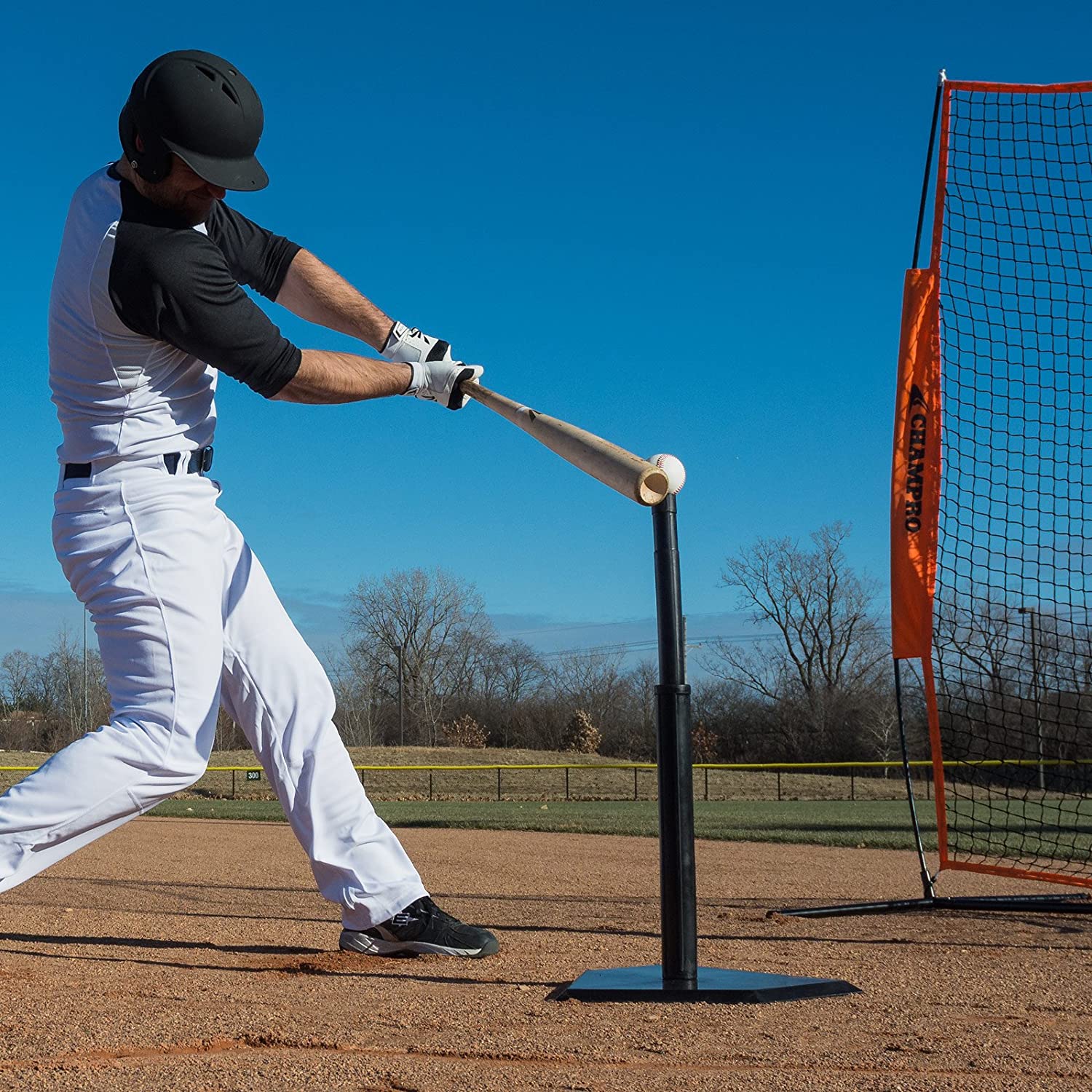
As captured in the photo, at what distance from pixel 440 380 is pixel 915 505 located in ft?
8.79

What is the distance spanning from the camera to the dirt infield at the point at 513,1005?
86.9 inches

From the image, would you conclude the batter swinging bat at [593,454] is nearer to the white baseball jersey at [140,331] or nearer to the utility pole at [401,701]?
the white baseball jersey at [140,331]

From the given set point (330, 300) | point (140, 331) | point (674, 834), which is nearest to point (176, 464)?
point (140, 331)

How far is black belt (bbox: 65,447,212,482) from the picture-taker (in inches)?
126

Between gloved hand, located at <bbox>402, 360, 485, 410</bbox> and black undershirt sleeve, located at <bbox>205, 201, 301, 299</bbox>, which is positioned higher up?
black undershirt sleeve, located at <bbox>205, 201, 301, 299</bbox>

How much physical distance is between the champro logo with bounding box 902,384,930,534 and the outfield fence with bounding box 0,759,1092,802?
66.5 feet

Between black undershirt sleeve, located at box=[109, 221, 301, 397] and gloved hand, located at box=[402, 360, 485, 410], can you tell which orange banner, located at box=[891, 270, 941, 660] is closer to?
gloved hand, located at box=[402, 360, 485, 410]

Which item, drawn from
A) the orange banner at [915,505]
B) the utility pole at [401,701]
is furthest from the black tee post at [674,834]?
the utility pole at [401,701]

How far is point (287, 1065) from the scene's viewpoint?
2.25 meters

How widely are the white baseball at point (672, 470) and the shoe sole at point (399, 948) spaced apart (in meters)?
1.56

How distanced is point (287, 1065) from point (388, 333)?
2273 mm

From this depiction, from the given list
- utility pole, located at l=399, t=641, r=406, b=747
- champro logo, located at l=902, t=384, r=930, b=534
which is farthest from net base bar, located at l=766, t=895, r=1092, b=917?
utility pole, located at l=399, t=641, r=406, b=747

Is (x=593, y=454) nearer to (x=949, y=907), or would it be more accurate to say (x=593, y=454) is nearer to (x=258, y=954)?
(x=258, y=954)

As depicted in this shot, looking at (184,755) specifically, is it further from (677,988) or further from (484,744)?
(484,744)
